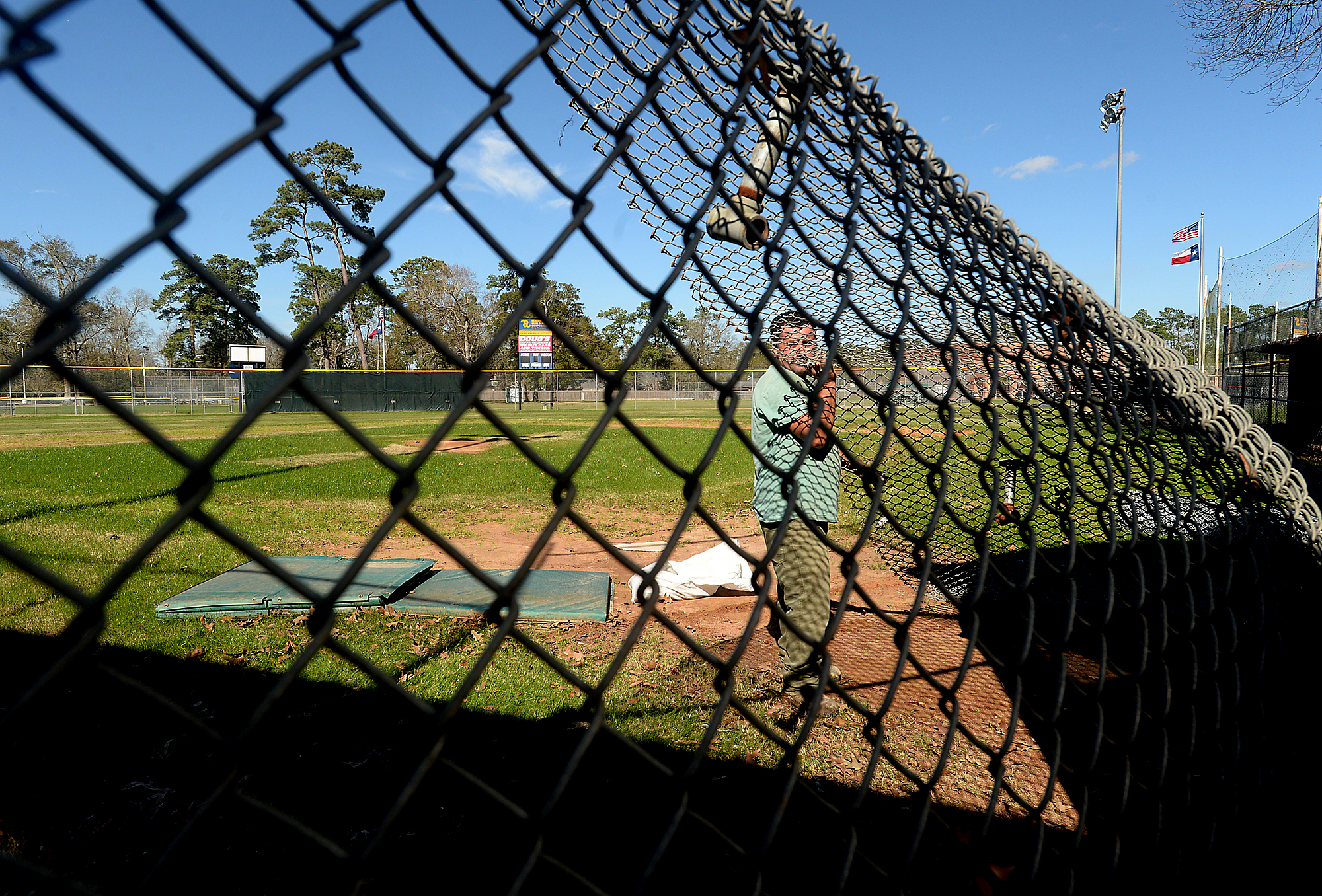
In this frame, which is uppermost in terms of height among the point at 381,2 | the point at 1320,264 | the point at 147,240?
the point at 1320,264

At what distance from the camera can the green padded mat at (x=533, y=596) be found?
4.45m

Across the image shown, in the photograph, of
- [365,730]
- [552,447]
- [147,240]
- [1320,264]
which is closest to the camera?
[147,240]

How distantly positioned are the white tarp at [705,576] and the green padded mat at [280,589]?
1.64 m

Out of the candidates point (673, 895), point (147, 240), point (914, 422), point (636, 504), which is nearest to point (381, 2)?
point (147, 240)

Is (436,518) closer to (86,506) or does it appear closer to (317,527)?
(317,527)

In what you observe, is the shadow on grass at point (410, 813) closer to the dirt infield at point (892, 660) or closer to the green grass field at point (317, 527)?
the dirt infield at point (892, 660)

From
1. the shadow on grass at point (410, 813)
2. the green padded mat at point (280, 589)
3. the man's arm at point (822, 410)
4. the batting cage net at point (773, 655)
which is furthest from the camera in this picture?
the green padded mat at point (280, 589)

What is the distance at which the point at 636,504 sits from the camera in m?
8.59

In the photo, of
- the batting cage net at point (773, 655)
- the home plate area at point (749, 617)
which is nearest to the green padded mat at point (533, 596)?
the home plate area at point (749, 617)

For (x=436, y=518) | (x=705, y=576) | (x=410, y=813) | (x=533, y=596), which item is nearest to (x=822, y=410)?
(x=410, y=813)

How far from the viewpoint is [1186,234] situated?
31.0m

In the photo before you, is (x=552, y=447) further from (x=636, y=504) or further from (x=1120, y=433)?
(x=1120, y=433)

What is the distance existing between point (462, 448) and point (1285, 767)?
14.5 meters

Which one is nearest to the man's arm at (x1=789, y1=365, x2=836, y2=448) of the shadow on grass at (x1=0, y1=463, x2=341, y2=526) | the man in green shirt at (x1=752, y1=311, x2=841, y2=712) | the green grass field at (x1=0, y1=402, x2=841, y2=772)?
the man in green shirt at (x1=752, y1=311, x2=841, y2=712)
